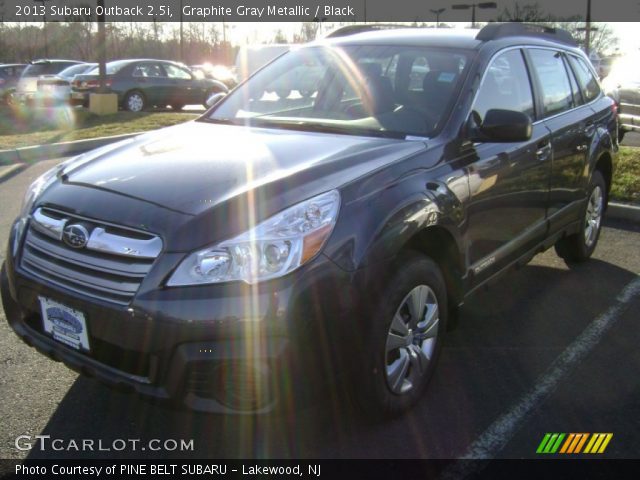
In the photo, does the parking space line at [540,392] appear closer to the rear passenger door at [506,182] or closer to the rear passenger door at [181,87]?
the rear passenger door at [506,182]

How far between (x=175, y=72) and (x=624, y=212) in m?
14.4

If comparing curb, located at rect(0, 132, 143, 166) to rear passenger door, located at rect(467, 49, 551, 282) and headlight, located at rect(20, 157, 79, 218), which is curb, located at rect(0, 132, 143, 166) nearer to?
headlight, located at rect(20, 157, 79, 218)

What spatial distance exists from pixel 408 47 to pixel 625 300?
2452mm

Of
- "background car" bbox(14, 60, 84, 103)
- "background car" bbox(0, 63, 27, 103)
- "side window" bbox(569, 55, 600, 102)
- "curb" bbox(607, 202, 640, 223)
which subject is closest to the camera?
"side window" bbox(569, 55, 600, 102)

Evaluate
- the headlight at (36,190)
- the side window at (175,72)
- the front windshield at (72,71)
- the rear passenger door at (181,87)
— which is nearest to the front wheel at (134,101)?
the rear passenger door at (181,87)

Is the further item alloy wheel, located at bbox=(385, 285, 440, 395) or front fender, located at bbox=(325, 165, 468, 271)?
alloy wheel, located at bbox=(385, 285, 440, 395)

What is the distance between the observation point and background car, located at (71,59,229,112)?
55.8 feet

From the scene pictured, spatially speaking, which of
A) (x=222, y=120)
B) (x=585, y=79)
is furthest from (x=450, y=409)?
(x=585, y=79)

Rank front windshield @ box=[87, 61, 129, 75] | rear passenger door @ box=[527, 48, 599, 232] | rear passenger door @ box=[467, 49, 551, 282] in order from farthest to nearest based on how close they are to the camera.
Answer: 1. front windshield @ box=[87, 61, 129, 75]
2. rear passenger door @ box=[527, 48, 599, 232]
3. rear passenger door @ box=[467, 49, 551, 282]

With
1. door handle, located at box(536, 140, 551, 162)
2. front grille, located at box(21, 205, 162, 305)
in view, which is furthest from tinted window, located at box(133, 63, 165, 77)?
front grille, located at box(21, 205, 162, 305)

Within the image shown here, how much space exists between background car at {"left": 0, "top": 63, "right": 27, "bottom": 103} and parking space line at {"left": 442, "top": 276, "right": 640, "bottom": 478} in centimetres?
2061

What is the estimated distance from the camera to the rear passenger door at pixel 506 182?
3467 millimetres

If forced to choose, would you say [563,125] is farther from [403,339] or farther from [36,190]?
[36,190]

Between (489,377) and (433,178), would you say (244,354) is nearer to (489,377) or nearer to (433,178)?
(433,178)
